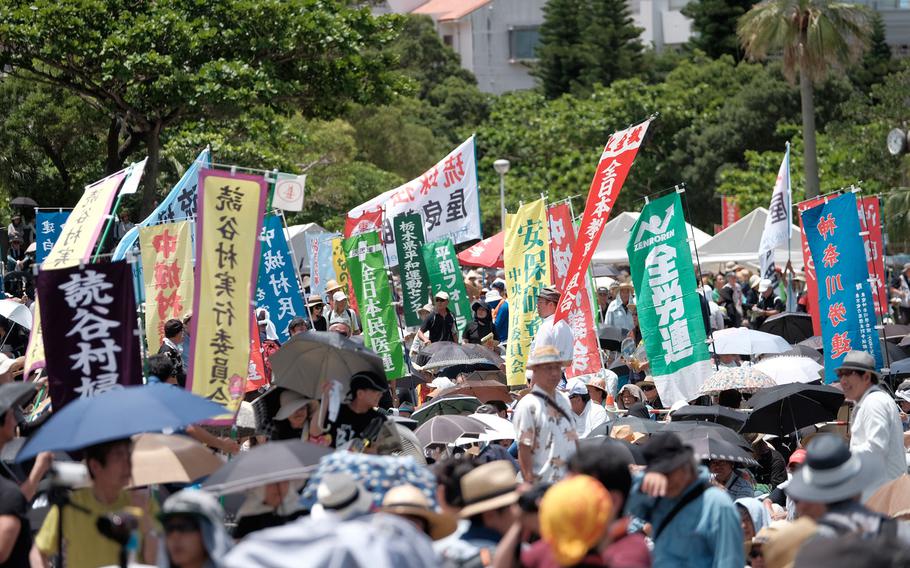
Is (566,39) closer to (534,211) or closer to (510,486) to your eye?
(534,211)

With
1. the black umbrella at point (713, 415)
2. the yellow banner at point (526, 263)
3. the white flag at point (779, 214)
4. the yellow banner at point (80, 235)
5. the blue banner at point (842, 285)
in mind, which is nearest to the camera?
the yellow banner at point (80, 235)

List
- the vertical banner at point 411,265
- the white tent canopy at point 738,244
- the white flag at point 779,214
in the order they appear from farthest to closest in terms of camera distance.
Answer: the white tent canopy at point 738,244 < the white flag at point 779,214 < the vertical banner at point 411,265

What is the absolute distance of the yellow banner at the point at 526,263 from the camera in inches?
500

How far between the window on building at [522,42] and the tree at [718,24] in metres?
15.8

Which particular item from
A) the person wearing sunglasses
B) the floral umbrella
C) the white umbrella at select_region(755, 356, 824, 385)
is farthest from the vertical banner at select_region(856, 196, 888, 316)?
the person wearing sunglasses

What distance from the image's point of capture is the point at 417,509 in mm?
5027

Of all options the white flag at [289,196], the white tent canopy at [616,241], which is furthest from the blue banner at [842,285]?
the white tent canopy at [616,241]

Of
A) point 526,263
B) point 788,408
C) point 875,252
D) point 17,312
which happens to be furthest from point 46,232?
point 875,252

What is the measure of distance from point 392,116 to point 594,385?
37.0 metres

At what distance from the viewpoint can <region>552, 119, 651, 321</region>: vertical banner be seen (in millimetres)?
11680

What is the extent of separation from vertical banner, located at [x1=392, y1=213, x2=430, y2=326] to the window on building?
2268 inches

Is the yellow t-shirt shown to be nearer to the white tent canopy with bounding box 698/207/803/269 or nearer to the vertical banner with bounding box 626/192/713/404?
the vertical banner with bounding box 626/192/713/404

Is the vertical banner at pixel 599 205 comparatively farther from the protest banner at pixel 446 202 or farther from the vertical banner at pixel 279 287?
the protest banner at pixel 446 202

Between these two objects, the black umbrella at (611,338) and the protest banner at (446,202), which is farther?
the protest banner at (446,202)
